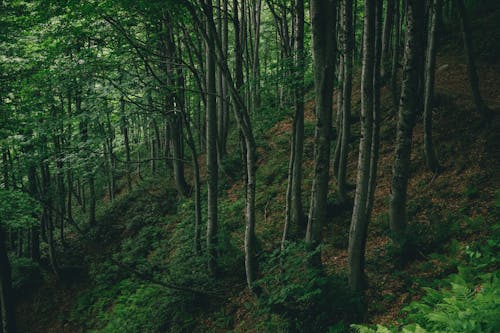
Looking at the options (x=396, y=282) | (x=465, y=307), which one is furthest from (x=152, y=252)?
(x=465, y=307)

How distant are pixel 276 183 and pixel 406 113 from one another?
21.0 feet

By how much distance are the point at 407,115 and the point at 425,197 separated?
2.94 meters

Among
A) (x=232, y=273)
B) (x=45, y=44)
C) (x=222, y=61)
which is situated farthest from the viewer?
(x=232, y=273)

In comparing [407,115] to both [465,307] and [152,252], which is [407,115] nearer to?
[465,307]

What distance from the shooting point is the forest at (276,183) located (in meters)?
6.25

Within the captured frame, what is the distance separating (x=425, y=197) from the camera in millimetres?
8945

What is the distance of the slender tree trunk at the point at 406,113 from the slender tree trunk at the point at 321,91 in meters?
1.58

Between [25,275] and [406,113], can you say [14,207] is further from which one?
[406,113]

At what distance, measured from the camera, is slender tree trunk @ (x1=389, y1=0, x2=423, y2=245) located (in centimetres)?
677

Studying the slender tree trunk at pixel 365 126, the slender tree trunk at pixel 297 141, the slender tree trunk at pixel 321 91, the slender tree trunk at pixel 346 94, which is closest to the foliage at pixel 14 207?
the slender tree trunk at pixel 297 141

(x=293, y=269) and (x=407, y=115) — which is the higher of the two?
(x=407, y=115)

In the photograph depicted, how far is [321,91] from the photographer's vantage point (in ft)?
20.5

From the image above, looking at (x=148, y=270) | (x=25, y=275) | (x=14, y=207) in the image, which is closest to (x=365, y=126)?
(x=148, y=270)

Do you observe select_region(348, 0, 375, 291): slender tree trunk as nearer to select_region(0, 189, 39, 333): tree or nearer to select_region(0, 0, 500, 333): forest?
select_region(0, 0, 500, 333): forest
